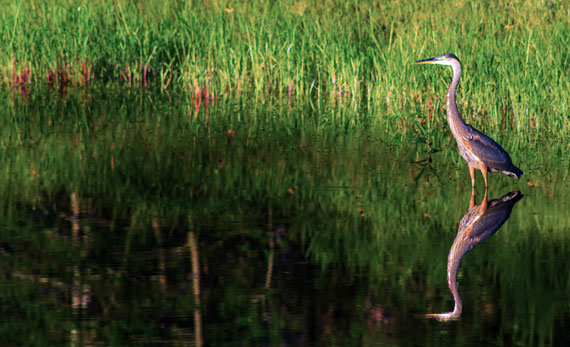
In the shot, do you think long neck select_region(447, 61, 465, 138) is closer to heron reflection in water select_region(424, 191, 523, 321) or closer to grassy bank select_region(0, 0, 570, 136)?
heron reflection in water select_region(424, 191, 523, 321)

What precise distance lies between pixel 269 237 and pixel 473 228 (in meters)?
1.53

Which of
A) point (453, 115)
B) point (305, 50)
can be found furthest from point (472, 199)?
point (305, 50)

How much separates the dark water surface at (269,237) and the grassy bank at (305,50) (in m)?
1.04

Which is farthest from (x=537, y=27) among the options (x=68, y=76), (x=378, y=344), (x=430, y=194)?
(x=378, y=344)

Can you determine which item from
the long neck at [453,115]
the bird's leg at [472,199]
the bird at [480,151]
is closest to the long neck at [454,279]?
the bird's leg at [472,199]

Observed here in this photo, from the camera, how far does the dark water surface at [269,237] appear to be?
5492 mm

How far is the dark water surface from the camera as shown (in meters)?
5.49

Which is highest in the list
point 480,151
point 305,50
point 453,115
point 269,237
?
point 305,50

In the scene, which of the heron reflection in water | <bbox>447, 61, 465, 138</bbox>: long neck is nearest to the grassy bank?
<bbox>447, 61, 465, 138</bbox>: long neck

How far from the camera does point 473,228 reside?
7.58 m

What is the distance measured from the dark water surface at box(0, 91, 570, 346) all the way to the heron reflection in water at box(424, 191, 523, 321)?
25 mm

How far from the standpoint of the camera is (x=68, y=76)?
14.1 meters

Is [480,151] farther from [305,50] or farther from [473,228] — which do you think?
[305,50]

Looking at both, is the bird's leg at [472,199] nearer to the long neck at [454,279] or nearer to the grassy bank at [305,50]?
the long neck at [454,279]
